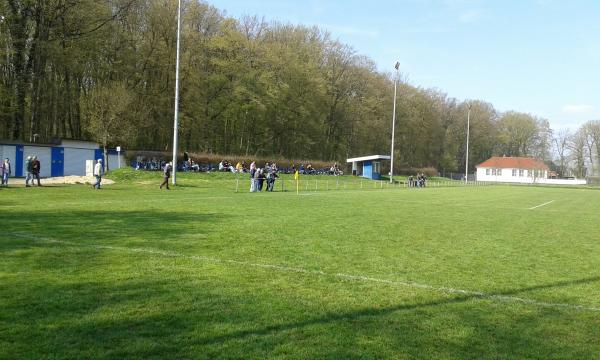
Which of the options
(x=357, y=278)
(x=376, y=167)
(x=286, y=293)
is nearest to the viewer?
(x=286, y=293)

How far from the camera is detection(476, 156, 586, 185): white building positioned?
112375mm

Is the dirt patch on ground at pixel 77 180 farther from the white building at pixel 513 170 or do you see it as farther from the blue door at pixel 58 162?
the white building at pixel 513 170

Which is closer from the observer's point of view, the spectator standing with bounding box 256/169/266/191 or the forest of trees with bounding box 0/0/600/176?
the spectator standing with bounding box 256/169/266/191

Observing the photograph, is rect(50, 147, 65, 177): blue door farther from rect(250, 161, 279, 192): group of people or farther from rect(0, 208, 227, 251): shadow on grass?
rect(0, 208, 227, 251): shadow on grass

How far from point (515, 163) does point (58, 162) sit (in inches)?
3910

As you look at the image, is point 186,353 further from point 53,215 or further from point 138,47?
point 138,47

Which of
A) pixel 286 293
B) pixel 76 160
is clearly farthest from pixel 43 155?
pixel 286 293

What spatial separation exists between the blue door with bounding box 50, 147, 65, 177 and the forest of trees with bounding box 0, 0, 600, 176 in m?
1.81

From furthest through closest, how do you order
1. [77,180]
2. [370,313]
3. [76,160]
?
1. [76,160]
2. [77,180]
3. [370,313]

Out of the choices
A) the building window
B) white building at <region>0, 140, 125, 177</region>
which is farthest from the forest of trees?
the building window

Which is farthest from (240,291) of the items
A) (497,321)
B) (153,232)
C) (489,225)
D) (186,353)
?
(489,225)

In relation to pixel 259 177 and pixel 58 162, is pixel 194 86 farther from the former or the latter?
pixel 259 177

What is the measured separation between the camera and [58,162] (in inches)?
1554

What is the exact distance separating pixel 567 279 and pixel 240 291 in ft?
18.3
